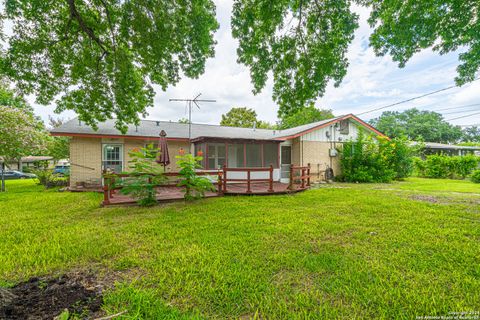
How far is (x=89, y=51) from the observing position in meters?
5.67

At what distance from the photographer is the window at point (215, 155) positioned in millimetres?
11039

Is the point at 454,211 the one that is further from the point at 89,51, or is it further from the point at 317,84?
the point at 89,51

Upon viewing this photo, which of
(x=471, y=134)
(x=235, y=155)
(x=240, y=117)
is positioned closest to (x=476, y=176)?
(x=235, y=155)

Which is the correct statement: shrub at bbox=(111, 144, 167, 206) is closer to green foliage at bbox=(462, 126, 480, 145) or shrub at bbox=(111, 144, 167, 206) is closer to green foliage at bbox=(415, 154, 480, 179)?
green foliage at bbox=(415, 154, 480, 179)

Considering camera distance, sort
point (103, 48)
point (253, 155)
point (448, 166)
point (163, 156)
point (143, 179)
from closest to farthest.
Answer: point (103, 48)
point (143, 179)
point (163, 156)
point (253, 155)
point (448, 166)

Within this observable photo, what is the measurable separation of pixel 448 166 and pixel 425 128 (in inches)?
1362

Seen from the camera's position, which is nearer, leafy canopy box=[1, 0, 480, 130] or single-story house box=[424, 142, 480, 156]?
leafy canopy box=[1, 0, 480, 130]

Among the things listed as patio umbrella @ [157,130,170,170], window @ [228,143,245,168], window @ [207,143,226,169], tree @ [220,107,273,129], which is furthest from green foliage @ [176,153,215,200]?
tree @ [220,107,273,129]

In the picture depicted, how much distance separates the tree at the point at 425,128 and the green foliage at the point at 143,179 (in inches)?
1749

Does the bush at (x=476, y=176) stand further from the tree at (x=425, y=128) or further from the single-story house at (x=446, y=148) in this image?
the tree at (x=425, y=128)

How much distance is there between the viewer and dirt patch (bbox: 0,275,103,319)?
1772 mm

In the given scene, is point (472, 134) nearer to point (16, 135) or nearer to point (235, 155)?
point (235, 155)

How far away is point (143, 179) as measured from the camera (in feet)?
19.8

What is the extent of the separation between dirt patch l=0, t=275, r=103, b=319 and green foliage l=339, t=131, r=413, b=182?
1311 cm
